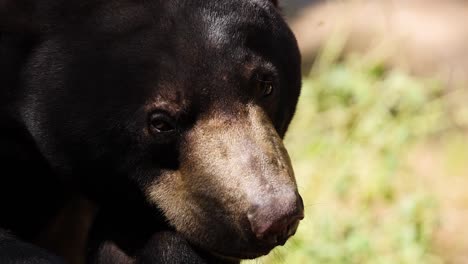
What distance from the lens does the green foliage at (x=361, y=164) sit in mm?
7078

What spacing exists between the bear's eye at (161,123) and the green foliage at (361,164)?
1.62m

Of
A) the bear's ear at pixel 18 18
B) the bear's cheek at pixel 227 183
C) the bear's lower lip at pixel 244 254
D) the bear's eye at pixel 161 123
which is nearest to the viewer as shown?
the bear's cheek at pixel 227 183

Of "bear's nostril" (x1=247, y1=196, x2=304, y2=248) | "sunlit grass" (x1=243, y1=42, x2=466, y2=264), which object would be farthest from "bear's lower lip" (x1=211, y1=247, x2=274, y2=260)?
"sunlit grass" (x1=243, y1=42, x2=466, y2=264)

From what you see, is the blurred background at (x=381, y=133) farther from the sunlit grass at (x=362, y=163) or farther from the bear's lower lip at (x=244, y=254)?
the bear's lower lip at (x=244, y=254)

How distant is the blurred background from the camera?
721 centimetres

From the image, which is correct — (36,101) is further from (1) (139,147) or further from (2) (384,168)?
(2) (384,168)

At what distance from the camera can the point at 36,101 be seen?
16.0ft

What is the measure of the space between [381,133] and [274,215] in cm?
Answer: 411

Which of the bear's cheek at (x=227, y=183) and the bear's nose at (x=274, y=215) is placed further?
the bear's cheek at (x=227, y=183)

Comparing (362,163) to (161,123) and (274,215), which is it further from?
(274,215)

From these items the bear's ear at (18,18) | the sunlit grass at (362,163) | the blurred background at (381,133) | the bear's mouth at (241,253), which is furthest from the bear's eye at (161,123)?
the blurred background at (381,133)

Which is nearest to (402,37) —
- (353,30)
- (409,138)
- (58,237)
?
(353,30)

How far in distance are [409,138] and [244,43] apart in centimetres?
372

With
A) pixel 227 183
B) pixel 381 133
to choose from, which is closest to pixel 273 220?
pixel 227 183
